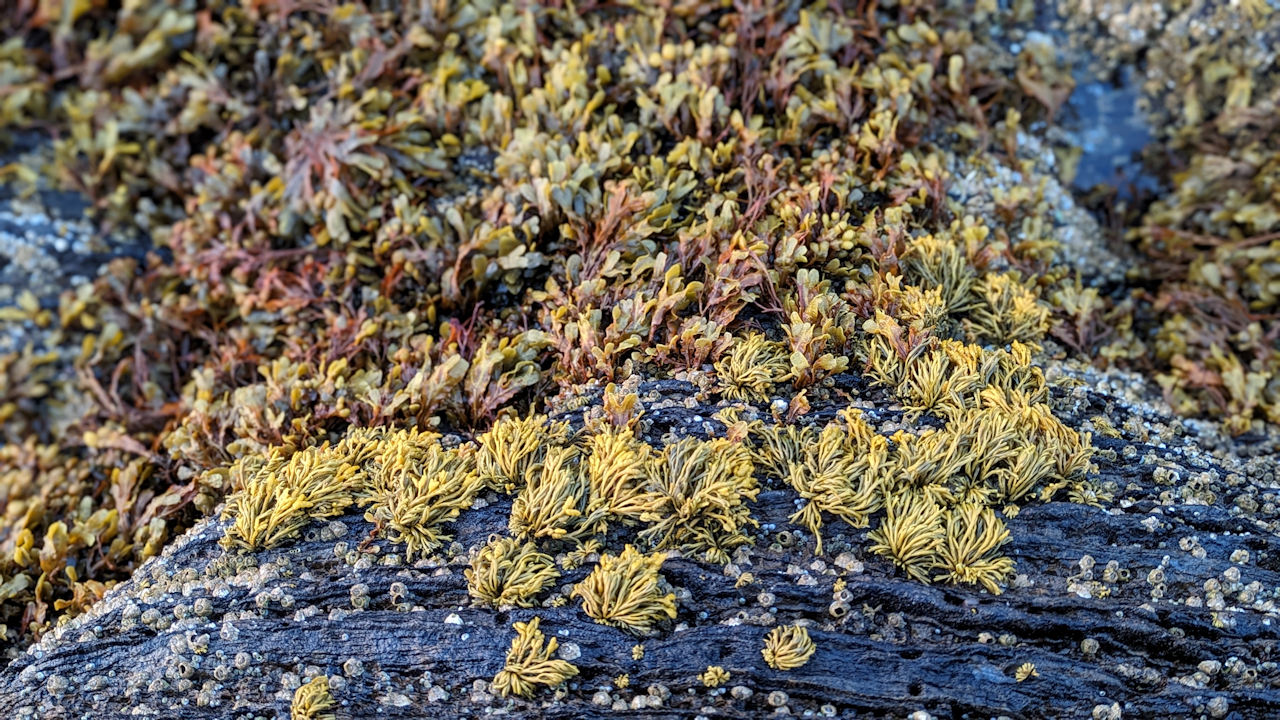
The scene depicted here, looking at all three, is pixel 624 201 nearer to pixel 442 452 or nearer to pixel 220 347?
pixel 442 452

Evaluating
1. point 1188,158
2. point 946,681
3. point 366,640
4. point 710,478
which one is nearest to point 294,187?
point 366,640

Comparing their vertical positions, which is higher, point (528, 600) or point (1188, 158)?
point (1188, 158)

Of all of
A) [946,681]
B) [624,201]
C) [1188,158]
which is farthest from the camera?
[1188,158]

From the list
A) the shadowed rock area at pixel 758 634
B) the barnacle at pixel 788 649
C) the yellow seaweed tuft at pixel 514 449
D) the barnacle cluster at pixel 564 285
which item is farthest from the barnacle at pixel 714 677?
the yellow seaweed tuft at pixel 514 449

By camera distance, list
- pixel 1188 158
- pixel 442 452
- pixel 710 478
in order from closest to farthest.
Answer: pixel 710 478 → pixel 442 452 → pixel 1188 158

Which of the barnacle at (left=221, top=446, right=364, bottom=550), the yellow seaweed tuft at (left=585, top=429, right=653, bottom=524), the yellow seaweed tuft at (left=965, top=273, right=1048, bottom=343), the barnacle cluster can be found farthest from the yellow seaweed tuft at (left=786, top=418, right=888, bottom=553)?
the barnacle at (left=221, top=446, right=364, bottom=550)

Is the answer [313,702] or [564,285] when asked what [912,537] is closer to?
[564,285]

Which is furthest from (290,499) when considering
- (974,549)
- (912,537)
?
(974,549)

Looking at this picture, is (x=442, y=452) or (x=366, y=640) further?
(x=442, y=452)
